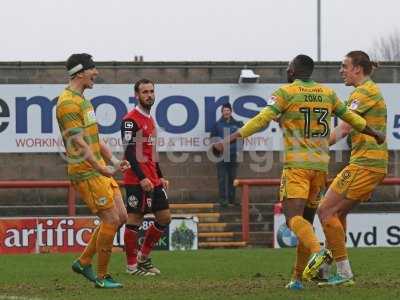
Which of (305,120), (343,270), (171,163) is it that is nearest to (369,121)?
(305,120)

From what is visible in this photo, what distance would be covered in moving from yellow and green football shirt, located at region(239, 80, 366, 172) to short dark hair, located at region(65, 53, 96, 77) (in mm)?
1869

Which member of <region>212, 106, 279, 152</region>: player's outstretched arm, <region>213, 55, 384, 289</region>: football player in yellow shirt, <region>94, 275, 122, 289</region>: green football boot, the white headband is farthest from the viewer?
the white headband

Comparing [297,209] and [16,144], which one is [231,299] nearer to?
[297,209]

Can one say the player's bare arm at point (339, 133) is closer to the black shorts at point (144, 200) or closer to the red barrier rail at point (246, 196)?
the black shorts at point (144, 200)

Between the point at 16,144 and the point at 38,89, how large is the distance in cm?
126

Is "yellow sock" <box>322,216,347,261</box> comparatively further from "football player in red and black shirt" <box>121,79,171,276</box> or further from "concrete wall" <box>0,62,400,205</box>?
"concrete wall" <box>0,62,400,205</box>

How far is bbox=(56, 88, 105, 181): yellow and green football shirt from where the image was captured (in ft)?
36.3

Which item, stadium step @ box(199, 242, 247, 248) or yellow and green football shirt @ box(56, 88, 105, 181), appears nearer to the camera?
yellow and green football shirt @ box(56, 88, 105, 181)

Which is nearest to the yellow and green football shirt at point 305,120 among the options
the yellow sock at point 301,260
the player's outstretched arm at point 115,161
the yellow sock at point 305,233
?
the yellow sock at point 305,233

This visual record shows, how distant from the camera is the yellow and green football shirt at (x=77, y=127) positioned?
36.3ft

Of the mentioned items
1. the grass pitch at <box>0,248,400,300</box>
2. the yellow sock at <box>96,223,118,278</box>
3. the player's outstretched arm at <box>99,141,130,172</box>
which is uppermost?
the player's outstretched arm at <box>99,141,130,172</box>

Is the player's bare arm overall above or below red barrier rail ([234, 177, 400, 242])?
above

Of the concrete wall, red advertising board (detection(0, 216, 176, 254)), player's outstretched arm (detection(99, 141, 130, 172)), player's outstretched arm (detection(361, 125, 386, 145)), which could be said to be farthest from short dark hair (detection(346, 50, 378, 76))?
the concrete wall

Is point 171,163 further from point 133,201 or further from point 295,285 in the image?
point 295,285
